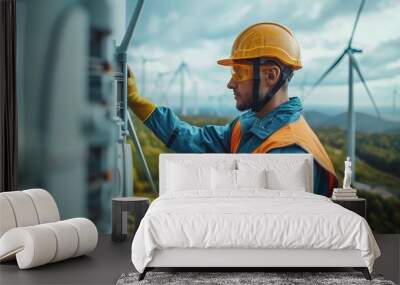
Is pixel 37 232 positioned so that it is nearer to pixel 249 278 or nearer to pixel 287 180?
pixel 249 278

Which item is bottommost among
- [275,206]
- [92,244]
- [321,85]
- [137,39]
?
[92,244]

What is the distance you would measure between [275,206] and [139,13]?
3.29 m

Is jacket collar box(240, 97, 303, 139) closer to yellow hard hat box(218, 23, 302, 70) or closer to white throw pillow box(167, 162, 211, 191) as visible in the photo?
yellow hard hat box(218, 23, 302, 70)

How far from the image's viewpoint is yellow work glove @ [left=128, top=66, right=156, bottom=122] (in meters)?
7.57

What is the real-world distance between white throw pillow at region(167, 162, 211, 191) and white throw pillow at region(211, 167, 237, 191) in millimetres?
109

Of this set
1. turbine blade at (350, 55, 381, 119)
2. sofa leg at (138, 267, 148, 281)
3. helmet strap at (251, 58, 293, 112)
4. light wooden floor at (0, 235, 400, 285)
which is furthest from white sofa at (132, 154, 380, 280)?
turbine blade at (350, 55, 381, 119)

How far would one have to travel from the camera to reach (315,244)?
15.9ft

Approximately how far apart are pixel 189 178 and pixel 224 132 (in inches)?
36.8

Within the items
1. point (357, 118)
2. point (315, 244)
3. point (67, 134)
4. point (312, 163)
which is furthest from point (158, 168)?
point (315, 244)

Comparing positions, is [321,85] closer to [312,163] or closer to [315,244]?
[312,163]

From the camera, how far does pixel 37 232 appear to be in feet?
17.5

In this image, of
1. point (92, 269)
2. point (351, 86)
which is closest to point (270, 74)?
Result: point (351, 86)

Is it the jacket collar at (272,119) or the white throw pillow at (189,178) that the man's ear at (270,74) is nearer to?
the jacket collar at (272,119)

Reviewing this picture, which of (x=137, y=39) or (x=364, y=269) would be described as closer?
(x=364, y=269)
